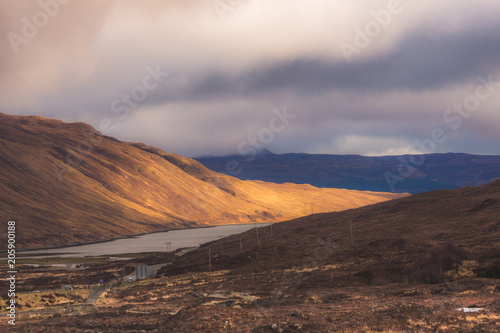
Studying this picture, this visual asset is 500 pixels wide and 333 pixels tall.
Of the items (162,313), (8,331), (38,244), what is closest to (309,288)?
(162,313)

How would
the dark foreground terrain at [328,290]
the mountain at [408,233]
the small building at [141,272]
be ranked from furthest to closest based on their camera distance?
the small building at [141,272], the mountain at [408,233], the dark foreground terrain at [328,290]

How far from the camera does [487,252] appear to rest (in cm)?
4666

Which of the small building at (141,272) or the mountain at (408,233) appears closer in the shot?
the mountain at (408,233)

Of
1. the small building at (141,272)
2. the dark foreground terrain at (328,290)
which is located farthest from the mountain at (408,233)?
the small building at (141,272)

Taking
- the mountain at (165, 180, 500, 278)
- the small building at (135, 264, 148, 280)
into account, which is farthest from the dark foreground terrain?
the small building at (135, 264, 148, 280)

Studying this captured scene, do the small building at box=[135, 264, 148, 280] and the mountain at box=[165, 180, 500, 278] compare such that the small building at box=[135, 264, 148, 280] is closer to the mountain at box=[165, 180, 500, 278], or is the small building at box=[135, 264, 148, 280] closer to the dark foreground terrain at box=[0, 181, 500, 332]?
the dark foreground terrain at box=[0, 181, 500, 332]

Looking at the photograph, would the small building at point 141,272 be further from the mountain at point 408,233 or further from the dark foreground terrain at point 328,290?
the mountain at point 408,233

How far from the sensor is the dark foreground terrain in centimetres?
2444

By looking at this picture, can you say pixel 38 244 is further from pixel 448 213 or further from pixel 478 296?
pixel 478 296

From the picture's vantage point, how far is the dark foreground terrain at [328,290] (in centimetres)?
2444

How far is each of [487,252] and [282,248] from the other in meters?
43.4

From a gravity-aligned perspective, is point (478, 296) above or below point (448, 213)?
below

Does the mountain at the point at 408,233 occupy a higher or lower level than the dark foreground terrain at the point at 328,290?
higher

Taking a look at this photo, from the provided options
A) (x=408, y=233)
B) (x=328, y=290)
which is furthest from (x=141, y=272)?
(x=408, y=233)
